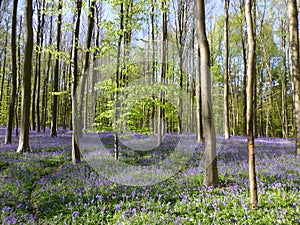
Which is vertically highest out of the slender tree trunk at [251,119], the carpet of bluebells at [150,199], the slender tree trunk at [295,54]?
the slender tree trunk at [295,54]

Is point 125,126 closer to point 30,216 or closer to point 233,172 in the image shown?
point 233,172

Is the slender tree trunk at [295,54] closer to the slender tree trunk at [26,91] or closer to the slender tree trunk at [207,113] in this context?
the slender tree trunk at [207,113]

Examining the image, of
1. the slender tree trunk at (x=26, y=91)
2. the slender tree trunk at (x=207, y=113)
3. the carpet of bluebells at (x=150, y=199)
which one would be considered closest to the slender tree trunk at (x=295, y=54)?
the carpet of bluebells at (x=150, y=199)

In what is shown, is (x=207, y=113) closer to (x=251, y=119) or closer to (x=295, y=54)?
(x=251, y=119)

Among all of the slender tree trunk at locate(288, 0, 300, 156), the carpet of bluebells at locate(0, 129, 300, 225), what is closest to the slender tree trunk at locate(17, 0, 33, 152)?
the carpet of bluebells at locate(0, 129, 300, 225)

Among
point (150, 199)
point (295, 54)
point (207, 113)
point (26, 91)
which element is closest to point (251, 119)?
point (207, 113)

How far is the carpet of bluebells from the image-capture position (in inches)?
179

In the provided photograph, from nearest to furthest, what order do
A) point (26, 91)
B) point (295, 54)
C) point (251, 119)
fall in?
point (251, 119) < point (295, 54) < point (26, 91)

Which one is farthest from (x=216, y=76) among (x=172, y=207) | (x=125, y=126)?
(x=172, y=207)

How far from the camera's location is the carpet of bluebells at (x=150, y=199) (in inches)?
179

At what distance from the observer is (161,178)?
711 cm

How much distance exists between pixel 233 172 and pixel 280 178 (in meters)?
1.29

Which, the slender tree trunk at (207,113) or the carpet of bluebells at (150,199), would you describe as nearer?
the carpet of bluebells at (150,199)

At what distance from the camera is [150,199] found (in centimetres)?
540
